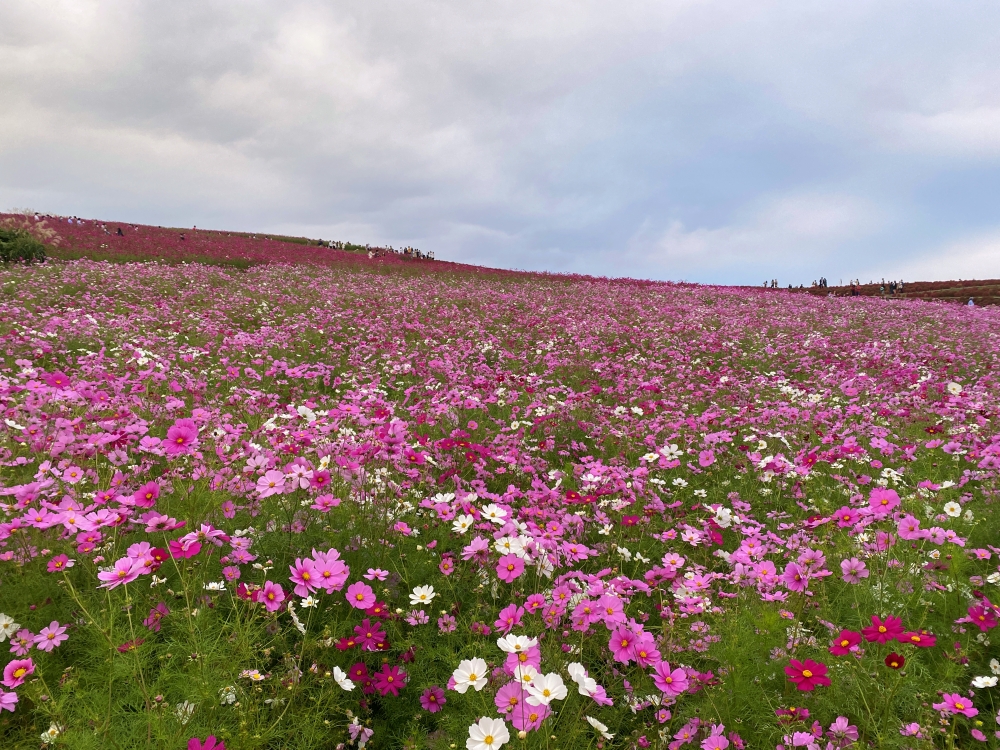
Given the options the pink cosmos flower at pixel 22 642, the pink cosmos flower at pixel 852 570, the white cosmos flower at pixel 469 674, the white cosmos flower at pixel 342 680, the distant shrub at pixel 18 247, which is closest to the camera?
the white cosmos flower at pixel 469 674

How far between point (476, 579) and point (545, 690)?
1.35m

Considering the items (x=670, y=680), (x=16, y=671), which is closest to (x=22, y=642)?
(x=16, y=671)

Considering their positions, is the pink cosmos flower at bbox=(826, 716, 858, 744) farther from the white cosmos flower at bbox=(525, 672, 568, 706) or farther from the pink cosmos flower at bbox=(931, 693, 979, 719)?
the white cosmos flower at bbox=(525, 672, 568, 706)

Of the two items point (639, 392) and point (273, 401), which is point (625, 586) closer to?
point (273, 401)

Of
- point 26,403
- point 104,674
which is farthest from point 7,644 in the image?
point 26,403

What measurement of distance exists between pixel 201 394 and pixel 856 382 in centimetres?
937

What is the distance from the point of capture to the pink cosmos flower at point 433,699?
215 centimetres

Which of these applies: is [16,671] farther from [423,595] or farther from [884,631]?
[884,631]

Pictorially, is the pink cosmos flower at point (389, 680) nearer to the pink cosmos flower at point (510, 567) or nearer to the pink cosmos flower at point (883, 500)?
the pink cosmos flower at point (510, 567)

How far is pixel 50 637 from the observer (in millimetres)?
2064

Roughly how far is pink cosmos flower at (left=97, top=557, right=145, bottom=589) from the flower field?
0.02 m

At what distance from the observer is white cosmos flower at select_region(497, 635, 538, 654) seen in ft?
5.82

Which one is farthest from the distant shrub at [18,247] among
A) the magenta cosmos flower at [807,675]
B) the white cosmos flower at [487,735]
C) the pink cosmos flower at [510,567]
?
the magenta cosmos flower at [807,675]

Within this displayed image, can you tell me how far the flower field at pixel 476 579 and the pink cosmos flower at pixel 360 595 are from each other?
11mm
